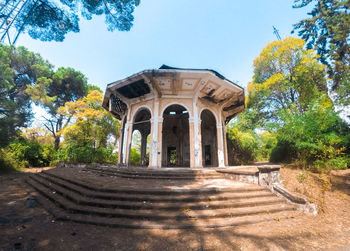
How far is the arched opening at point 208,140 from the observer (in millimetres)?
13990

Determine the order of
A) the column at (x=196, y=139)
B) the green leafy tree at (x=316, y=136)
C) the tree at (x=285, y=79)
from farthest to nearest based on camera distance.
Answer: the tree at (x=285, y=79) → the column at (x=196, y=139) → the green leafy tree at (x=316, y=136)

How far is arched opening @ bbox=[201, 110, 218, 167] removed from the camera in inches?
551

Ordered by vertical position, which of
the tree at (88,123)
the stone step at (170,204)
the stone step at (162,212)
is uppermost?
the tree at (88,123)

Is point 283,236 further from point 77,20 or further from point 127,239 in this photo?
point 77,20

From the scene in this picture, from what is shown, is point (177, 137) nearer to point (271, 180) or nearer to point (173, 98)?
point (173, 98)

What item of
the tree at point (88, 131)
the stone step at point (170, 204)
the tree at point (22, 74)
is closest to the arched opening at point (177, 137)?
the tree at point (88, 131)

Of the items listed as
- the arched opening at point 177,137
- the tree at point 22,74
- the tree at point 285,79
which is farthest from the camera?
the tree at point 22,74

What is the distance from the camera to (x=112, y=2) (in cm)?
661

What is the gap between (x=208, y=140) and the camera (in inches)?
574

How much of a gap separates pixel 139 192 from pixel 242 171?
4.10 metres

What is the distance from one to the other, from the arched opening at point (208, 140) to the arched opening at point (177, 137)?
6.12ft

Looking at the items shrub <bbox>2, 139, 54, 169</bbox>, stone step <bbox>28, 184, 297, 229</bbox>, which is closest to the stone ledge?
stone step <bbox>28, 184, 297, 229</bbox>

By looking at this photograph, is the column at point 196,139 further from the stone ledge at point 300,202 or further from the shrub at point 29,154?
the shrub at point 29,154

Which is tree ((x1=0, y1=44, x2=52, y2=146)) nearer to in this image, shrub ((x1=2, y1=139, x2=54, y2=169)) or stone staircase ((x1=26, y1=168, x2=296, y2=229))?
shrub ((x1=2, y1=139, x2=54, y2=169))
